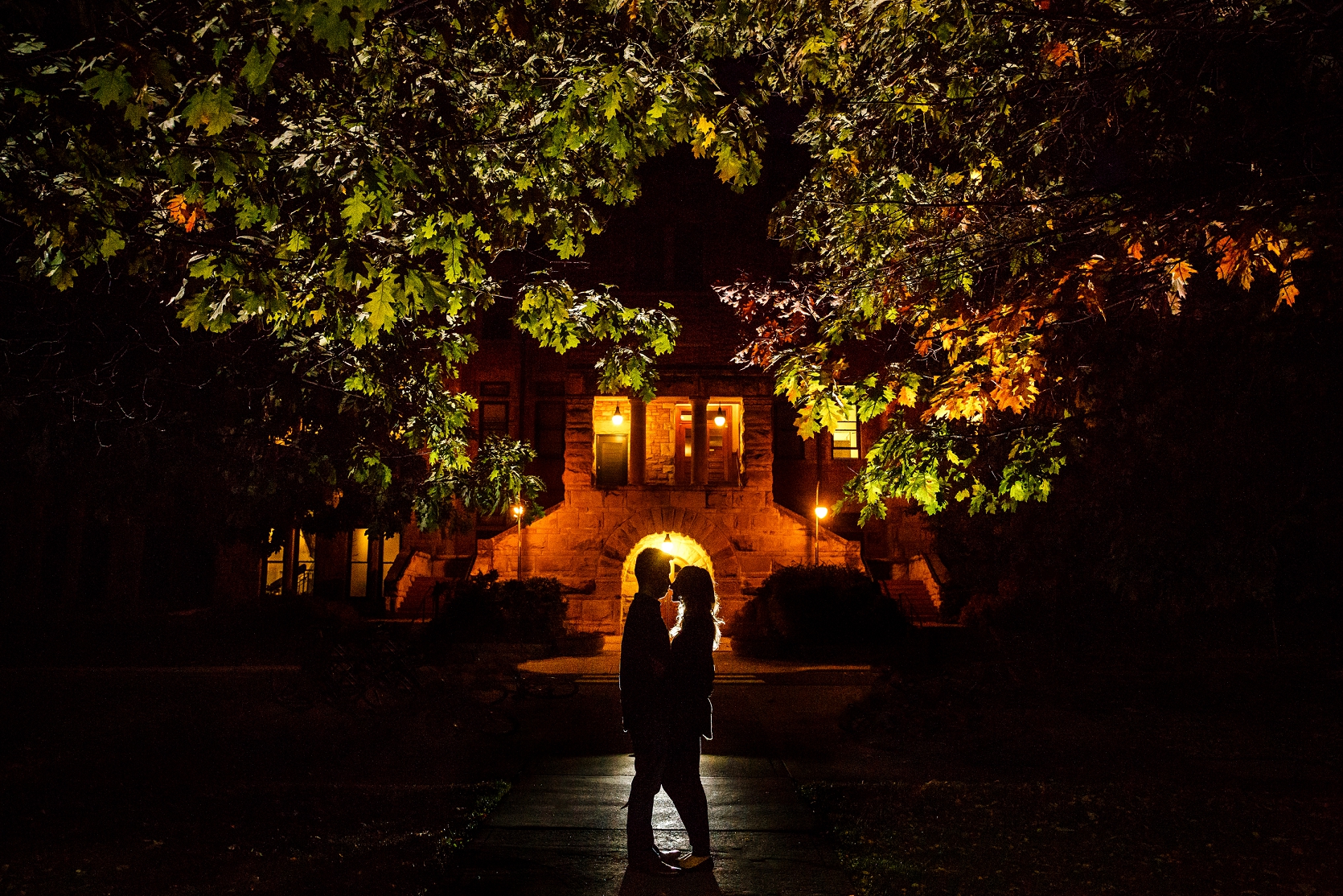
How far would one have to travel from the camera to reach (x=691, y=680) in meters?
6.15

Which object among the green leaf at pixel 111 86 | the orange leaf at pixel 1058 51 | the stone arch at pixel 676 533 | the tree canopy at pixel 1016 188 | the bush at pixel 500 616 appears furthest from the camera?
the stone arch at pixel 676 533

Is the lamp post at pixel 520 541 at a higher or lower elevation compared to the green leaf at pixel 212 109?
lower

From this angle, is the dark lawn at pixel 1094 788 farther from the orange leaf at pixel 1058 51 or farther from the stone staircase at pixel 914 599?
the stone staircase at pixel 914 599

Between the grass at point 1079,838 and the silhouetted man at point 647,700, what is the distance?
4.46 feet

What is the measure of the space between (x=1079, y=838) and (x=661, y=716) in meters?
3.38

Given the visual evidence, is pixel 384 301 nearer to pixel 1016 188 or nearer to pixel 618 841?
pixel 618 841

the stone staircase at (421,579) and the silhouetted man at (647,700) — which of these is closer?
the silhouetted man at (647,700)

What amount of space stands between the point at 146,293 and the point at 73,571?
1833 centimetres

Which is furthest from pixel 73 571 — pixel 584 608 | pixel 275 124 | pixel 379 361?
pixel 275 124

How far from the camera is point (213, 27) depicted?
543cm

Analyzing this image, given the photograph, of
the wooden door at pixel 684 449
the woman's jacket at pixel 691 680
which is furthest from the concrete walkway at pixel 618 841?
the wooden door at pixel 684 449

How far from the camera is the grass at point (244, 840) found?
580cm

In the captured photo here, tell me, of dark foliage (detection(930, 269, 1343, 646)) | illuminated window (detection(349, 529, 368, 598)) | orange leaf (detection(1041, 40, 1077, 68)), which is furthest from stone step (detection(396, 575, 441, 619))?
orange leaf (detection(1041, 40, 1077, 68))

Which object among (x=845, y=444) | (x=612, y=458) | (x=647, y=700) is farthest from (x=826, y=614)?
(x=647, y=700)
